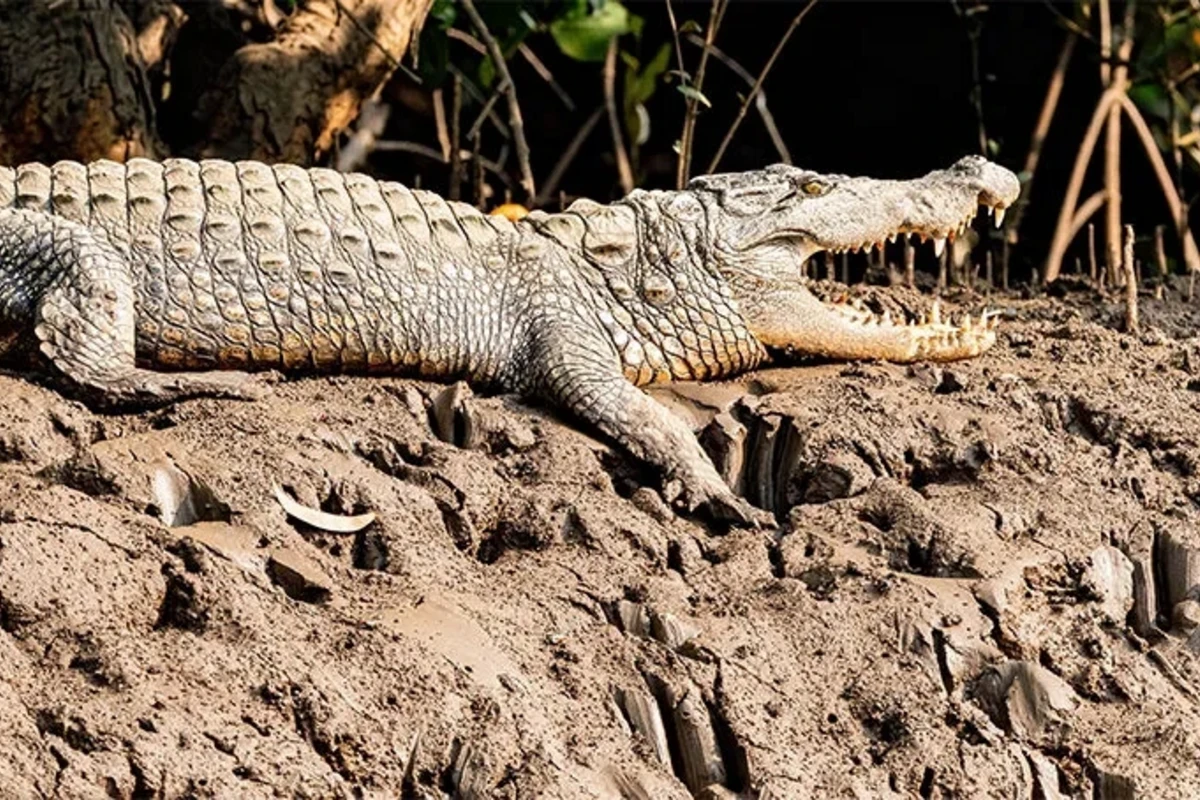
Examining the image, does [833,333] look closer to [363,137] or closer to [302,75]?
[302,75]

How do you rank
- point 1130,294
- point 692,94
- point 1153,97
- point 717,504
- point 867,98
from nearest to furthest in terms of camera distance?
point 717,504 < point 1130,294 < point 692,94 < point 1153,97 < point 867,98

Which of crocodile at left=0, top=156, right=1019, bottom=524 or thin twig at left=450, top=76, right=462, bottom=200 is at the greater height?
crocodile at left=0, top=156, right=1019, bottom=524

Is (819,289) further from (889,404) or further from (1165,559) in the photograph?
(1165,559)

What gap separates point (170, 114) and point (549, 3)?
69.7 inches

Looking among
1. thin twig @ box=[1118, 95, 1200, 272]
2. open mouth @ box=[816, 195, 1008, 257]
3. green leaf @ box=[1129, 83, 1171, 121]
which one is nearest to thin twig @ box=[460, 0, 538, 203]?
open mouth @ box=[816, 195, 1008, 257]

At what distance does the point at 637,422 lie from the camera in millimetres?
6586

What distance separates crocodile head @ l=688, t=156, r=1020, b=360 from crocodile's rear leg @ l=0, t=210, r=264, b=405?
1.60 metres

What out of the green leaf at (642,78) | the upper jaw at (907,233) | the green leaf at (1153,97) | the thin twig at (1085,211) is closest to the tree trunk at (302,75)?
the green leaf at (642,78)

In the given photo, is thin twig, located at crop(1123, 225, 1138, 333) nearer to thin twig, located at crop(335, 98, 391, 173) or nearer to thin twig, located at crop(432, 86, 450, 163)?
thin twig, located at crop(432, 86, 450, 163)

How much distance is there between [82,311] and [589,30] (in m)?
4.29

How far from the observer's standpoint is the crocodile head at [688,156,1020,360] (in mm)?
7215

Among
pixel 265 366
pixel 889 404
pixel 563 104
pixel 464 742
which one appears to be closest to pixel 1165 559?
pixel 889 404

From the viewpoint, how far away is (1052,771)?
5.68 m

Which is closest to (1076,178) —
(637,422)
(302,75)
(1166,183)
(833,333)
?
(1166,183)
